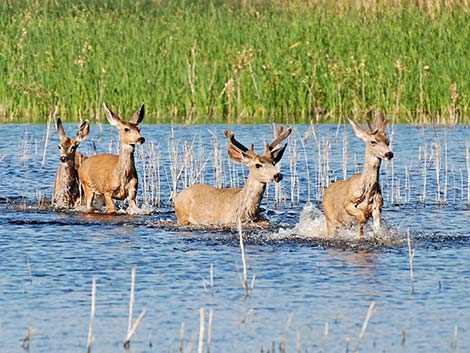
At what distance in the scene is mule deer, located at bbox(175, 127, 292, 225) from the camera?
47.9 feet

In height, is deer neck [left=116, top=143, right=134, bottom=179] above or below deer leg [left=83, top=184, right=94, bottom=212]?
above

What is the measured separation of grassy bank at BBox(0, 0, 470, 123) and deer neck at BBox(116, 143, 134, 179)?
678 cm

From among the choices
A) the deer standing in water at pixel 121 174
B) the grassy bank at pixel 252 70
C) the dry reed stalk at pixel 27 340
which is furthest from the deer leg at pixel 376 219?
the grassy bank at pixel 252 70

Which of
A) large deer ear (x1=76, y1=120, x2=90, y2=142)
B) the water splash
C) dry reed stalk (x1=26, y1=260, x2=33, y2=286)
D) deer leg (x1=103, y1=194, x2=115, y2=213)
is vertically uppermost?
large deer ear (x1=76, y1=120, x2=90, y2=142)

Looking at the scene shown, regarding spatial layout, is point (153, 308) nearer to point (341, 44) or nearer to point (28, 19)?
point (341, 44)

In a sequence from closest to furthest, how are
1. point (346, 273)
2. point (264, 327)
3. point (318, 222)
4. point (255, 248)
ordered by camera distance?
point (264, 327)
point (346, 273)
point (255, 248)
point (318, 222)

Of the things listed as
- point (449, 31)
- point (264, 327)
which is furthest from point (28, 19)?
point (264, 327)

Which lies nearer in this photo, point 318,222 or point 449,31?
point 318,222

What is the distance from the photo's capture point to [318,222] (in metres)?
14.4

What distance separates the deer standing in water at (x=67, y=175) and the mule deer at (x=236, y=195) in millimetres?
2515

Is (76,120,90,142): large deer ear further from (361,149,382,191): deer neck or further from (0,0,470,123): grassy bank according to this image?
(0,0,470,123): grassy bank

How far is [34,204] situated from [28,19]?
10367mm

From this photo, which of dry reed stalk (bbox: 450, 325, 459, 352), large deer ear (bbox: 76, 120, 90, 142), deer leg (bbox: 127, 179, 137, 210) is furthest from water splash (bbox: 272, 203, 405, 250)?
dry reed stalk (bbox: 450, 325, 459, 352)

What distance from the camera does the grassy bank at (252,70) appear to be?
76.6 feet
